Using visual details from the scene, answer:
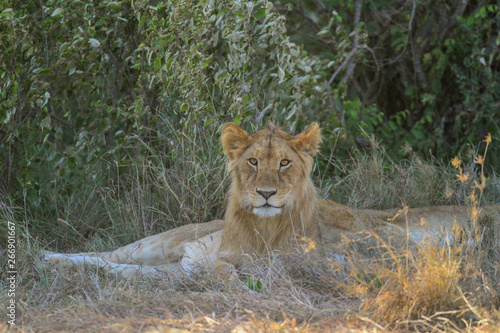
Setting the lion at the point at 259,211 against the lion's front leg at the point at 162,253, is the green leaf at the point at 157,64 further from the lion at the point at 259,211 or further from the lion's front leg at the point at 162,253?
the lion's front leg at the point at 162,253

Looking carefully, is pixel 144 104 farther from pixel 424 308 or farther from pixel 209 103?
pixel 424 308

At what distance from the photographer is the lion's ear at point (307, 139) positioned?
4.23 m

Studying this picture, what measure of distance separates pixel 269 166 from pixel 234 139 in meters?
0.32

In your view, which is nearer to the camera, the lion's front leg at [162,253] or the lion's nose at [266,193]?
the lion's nose at [266,193]

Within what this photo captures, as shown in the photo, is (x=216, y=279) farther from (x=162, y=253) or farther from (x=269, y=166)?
(x=162, y=253)

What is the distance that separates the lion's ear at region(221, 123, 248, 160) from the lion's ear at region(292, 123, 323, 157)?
0.98ft

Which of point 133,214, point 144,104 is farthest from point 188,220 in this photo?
point 144,104

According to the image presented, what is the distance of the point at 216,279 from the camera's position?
12.3 ft

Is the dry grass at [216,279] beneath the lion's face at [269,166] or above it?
beneath

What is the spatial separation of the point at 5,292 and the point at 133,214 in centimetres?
159

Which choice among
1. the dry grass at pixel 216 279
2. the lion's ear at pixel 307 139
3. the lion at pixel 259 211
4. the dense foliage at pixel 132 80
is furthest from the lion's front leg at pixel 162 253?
the lion's ear at pixel 307 139

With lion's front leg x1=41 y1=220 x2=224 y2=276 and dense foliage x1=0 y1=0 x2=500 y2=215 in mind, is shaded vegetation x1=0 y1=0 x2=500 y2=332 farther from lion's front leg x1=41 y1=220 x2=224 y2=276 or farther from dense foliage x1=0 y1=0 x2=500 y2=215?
lion's front leg x1=41 y1=220 x2=224 y2=276

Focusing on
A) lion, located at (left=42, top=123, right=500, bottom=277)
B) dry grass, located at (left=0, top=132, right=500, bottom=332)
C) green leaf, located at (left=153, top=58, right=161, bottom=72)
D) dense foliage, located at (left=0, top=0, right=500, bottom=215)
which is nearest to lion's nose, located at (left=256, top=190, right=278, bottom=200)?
lion, located at (left=42, top=123, right=500, bottom=277)

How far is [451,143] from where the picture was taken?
824 cm
